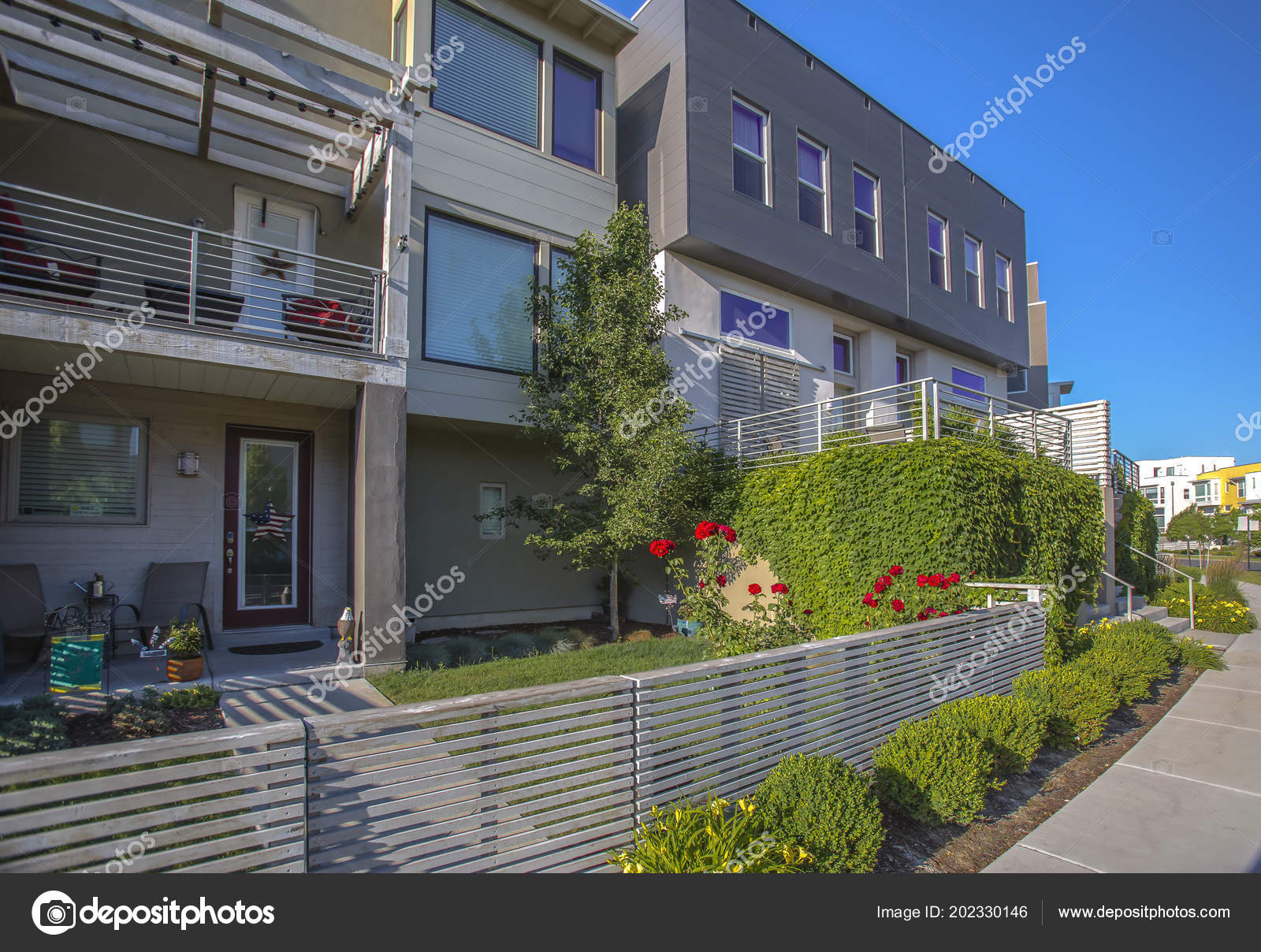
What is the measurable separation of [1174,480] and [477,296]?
6180cm

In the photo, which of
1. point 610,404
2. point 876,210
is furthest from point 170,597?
point 876,210

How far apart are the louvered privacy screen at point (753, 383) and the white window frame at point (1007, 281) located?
8653mm

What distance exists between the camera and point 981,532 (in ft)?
23.6

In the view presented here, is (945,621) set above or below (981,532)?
below

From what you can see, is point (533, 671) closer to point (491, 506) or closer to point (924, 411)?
point (491, 506)

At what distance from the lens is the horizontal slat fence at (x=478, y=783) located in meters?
2.41

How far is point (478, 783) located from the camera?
8.70 ft

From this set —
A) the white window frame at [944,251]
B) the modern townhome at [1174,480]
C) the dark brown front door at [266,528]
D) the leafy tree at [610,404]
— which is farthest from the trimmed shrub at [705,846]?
the modern townhome at [1174,480]

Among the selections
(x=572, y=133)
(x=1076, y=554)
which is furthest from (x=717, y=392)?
(x=1076, y=554)

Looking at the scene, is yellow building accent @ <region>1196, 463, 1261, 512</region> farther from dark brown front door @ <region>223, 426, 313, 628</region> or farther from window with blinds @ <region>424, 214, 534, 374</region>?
dark brown front door @ <region>223, 426, 313, 628</region>

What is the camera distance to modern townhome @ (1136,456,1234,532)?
4838cm

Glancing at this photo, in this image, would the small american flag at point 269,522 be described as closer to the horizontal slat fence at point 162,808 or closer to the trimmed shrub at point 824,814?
the horizontal slat fence at point 162,808
